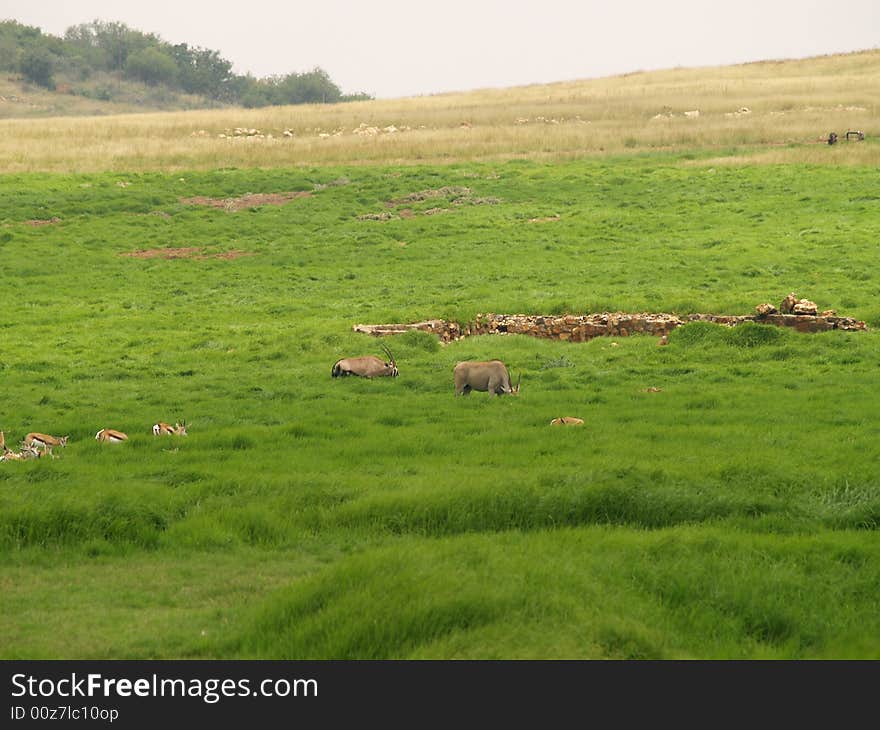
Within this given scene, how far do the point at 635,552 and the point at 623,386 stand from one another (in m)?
10.4

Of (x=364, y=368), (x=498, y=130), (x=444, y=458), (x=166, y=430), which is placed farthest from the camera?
(x=498, y=130)

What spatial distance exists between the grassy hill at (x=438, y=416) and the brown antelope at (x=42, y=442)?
8.0 inches

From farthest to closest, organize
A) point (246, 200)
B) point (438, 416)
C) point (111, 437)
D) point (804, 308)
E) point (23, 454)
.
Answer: point (246, 200) → point (804, 308) → point (438, 416) → point (111, 437) → point (23, 454)

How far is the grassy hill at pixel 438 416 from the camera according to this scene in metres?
9.47

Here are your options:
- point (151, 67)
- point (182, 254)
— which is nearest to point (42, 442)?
point (182, 254)

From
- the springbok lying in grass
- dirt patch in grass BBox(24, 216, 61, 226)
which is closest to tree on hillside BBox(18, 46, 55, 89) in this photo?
dirt patch in grass BBox(24, 216, 61, 226)

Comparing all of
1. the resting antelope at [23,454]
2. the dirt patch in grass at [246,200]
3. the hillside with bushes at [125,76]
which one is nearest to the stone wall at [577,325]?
the resting antelope at [23,454]

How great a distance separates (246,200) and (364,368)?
28.2m

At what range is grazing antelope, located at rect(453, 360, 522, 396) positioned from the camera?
65.7 ft

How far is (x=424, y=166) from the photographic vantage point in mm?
53438

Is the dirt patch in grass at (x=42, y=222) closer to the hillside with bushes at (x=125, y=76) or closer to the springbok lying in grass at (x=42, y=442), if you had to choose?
the springbok lying in grass at (x=42, y=442)

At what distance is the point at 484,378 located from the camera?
20.1 metres

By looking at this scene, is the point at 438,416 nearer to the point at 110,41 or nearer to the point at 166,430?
the point at 166,430

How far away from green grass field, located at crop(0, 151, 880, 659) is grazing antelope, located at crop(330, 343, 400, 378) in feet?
1.59
